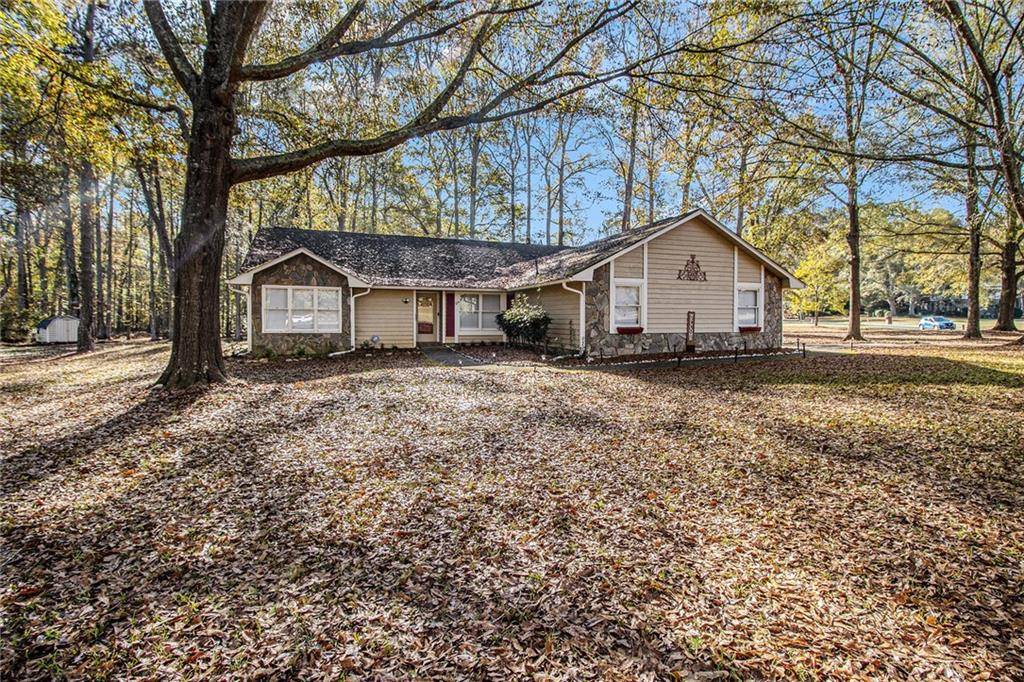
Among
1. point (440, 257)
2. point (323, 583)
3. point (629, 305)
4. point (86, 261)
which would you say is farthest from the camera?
point (440, 257)

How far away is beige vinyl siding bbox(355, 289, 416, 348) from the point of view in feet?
52.8

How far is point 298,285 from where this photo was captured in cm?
1438

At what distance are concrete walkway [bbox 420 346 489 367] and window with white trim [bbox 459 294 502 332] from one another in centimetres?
156

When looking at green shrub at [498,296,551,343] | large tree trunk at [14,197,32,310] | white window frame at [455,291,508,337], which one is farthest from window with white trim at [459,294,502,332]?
large tree trunk at [14,197,32,310]

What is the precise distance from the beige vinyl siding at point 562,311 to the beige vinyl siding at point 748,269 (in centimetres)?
484

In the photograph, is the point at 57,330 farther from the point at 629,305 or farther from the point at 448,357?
the point at 629,305

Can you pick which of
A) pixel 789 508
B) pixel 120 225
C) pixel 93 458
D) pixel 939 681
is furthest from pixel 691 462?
pixel 120 225

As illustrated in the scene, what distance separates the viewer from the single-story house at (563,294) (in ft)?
45.9

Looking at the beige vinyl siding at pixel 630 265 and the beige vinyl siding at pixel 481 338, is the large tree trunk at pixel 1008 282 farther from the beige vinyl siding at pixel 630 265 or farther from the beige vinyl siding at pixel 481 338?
the beige vinyl siding at pixel 481 338

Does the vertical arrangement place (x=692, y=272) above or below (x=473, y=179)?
below

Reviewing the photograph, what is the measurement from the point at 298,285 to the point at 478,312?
6.61 metres

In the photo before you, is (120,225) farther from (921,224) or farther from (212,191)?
(921,224)

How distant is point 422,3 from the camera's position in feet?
27.5

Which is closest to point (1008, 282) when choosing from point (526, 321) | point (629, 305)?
point (629, 305)
